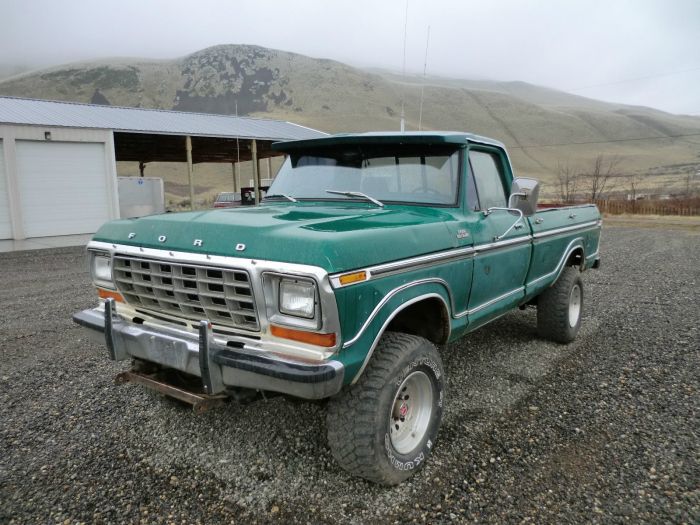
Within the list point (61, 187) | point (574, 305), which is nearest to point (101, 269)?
point (574, 305)

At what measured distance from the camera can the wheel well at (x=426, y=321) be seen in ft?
10.5

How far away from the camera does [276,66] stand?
152 metres

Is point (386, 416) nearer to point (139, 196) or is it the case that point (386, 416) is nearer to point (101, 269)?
point (101, 269)

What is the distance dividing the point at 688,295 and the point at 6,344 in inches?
364

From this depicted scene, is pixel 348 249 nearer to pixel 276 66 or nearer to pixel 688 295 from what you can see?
pixel 688 295

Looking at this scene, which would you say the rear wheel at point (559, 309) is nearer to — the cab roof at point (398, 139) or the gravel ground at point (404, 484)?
the gravel ground at point (404, 484)

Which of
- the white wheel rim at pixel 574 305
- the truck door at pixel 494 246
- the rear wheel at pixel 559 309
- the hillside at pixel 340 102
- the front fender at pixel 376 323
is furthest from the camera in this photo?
the hillside at pixel 340 102

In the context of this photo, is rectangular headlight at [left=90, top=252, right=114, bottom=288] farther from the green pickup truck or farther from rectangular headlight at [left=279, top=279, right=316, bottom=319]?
rectangular headlight at [left=279, top=279, right=316, bottom=319]

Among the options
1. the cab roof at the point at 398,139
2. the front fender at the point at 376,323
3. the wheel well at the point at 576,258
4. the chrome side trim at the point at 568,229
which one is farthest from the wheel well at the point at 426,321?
the wheel well at the point at 576,258

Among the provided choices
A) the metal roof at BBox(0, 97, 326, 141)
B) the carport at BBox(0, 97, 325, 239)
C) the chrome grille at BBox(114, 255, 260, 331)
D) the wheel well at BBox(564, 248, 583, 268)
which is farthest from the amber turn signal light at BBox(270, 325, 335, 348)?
the metal roof at BBox(0, 97, 326, 141)

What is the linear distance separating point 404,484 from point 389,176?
2.13 meters

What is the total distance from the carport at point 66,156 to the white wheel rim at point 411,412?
11.1 metres

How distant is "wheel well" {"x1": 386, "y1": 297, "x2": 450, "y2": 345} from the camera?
320 cm

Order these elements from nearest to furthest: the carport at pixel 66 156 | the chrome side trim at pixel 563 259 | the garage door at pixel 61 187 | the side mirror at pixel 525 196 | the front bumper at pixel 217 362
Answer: the front bumper at pixel 217 362 < the side mirror at pixel 525 196 < the chrome side trim at pixel 563 259 < the carport at pixel 66 156 < the garage door at pixel 61 187
